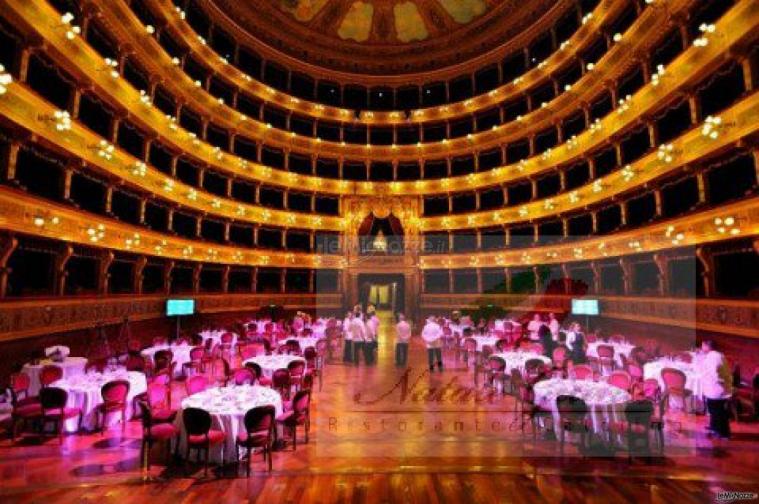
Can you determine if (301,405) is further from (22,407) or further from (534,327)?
(534,327)

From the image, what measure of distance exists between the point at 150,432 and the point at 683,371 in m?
9.93

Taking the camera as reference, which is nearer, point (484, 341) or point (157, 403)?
point (157, 403)

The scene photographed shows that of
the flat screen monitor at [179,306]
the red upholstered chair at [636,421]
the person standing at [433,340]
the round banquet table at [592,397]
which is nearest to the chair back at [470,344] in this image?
the person standing at [433,340]

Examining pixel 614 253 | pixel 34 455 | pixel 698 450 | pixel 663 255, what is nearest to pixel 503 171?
pixel 614 253

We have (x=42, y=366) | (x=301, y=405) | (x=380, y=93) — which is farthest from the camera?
(x=380, y=93)

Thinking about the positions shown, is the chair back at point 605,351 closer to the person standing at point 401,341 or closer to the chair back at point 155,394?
the person standing at point 401,341

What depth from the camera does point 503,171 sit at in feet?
83.1

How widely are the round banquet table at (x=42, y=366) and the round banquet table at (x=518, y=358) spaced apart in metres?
9.73

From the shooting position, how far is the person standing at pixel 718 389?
23.8 ft

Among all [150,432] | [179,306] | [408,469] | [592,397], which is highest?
[179,306]

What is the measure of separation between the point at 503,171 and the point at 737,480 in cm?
2126

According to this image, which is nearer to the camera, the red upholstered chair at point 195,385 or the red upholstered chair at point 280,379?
the red upholstered chair at point 195,385

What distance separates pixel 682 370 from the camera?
8.94 metres

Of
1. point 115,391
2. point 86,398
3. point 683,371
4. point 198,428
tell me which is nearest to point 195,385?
point 115,391
